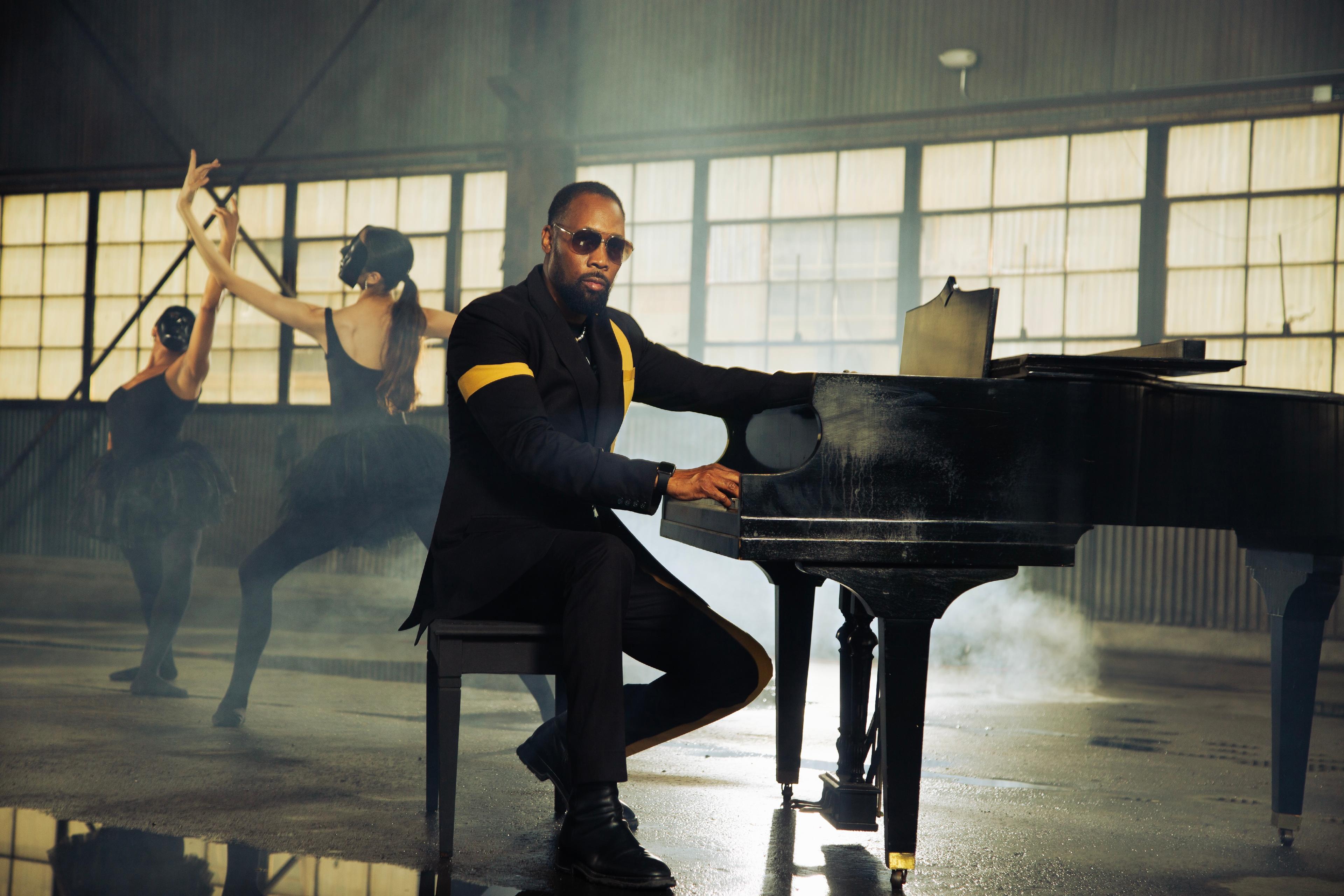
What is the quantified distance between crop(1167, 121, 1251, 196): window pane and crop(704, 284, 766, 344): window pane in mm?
2503

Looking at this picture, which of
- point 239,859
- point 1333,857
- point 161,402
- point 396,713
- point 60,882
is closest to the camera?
point 60,882

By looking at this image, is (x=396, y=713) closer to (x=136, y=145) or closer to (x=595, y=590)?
(x=595, y=590)

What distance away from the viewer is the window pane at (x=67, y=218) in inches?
343

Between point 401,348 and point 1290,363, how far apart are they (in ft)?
15.8

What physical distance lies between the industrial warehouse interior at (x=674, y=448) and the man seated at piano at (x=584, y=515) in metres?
0.01

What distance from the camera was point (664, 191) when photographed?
24.6 feet

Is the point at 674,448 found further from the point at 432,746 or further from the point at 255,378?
the point at 432,746

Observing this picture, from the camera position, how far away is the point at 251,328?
330 inches

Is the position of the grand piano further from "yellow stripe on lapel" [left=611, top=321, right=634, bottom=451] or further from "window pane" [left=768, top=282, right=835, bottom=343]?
Answer: "window pane" [left=768, top=282, right=835, bottom=343]

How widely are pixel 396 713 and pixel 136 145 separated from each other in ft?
21.9

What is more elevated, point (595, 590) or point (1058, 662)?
point (595, 590)

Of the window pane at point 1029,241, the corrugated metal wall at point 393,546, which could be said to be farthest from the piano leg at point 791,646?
the window pane at point 1029,241

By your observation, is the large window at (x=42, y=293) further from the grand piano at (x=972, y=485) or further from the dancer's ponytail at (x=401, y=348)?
the grand piano at (x=972, y=485)

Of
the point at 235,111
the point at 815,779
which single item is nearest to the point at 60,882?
the point at 815,779
